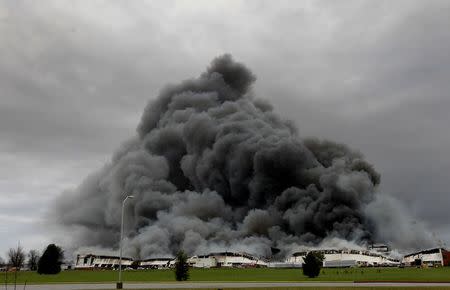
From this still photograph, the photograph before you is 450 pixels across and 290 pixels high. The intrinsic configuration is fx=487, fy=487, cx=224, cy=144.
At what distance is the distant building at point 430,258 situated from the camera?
140 metres

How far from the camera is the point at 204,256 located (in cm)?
15562

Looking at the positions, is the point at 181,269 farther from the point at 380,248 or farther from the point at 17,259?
the point at 380,248

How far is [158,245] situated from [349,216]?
5947cm

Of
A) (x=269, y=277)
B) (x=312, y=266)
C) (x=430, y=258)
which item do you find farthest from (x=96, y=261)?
(x=312, y=266)

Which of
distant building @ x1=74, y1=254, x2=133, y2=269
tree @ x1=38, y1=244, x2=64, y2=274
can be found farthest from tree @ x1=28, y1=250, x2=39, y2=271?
tree @ x1=38, y1=244, x2=64, y2=274

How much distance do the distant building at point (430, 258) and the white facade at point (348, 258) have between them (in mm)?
6004

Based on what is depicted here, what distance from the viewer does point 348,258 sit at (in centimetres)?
14450

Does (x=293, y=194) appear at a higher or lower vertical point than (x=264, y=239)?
higher

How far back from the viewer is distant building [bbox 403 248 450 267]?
140 metres

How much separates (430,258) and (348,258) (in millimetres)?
24128

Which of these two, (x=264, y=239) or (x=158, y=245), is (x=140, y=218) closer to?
(x=158, y=245)

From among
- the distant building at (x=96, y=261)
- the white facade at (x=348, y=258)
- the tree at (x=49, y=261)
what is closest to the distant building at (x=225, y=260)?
the white facade at (x=348, y=258)

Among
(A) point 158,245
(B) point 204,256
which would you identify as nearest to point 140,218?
(A) point 158,245

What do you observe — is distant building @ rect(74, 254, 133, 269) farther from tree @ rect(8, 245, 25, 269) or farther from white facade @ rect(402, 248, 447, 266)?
white facade @ rect(402, 248, 447, 266)
